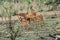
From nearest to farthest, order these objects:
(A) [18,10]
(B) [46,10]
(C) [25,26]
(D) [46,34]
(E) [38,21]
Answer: (D) [46,34] < (C) [25,26] < (E) [38,21] < (A) [18,10] < (B) [46,10]

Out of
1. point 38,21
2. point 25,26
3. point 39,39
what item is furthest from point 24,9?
point 39,39

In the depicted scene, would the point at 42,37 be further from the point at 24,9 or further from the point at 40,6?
the point at 40,6

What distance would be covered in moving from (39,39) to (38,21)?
10.6 feet

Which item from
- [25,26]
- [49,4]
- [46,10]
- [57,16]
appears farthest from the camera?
[49,4]

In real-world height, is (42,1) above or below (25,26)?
above

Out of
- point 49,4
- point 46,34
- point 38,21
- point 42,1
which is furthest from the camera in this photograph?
point 49,4

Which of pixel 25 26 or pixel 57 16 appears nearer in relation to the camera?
pixel 25 26

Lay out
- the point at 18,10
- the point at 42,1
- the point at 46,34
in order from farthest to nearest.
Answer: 1. the point at 42,1
2. the point at 18,10
3. the point at 46,34

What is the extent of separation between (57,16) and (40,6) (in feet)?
10.7

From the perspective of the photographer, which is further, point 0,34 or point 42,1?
point 42,1

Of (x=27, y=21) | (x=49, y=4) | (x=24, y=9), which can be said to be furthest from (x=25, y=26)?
(x=49, y=4)

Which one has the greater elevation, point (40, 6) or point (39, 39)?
point (40, 6)

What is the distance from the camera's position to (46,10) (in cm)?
1591

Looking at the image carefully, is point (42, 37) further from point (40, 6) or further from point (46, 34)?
point (40, 6)
